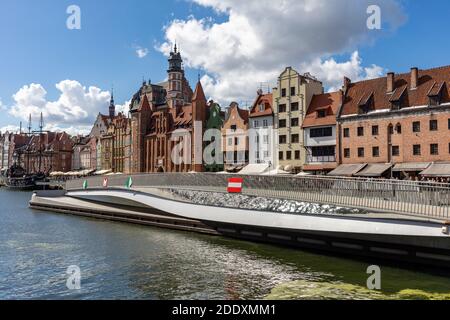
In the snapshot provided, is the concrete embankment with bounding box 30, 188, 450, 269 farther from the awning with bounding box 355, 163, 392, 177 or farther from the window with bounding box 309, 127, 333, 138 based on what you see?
the window with bounding box 309, 127, 333, 138

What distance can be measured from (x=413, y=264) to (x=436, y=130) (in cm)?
2541

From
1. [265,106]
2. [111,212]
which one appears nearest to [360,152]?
[265,106]

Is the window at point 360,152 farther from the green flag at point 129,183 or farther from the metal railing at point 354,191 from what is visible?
the green flag at point 129,183

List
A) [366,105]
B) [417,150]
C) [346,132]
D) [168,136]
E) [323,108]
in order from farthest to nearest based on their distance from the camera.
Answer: [168,136] → [323,108] → [346,132] → [366,105] → [417,150]

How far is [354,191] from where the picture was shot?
2208 centimetres

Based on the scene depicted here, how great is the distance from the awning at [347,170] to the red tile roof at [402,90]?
6.78 meters

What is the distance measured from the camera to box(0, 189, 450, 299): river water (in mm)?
16750

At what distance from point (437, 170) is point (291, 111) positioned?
22.5 m

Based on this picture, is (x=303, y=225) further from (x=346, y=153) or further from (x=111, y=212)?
(x=346, y=153)

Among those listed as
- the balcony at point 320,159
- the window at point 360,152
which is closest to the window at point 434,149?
the window at point 360,152

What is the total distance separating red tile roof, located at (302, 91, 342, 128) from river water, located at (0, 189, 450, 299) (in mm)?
27766

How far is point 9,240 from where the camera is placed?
100ft

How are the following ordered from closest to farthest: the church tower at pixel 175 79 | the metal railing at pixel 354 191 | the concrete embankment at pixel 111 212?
the metal railing at pixel 354 191 → the concrete embankment at pixel 111 212 → the church tower at pixel 175 79

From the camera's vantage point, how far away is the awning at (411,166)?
40.6 metres
